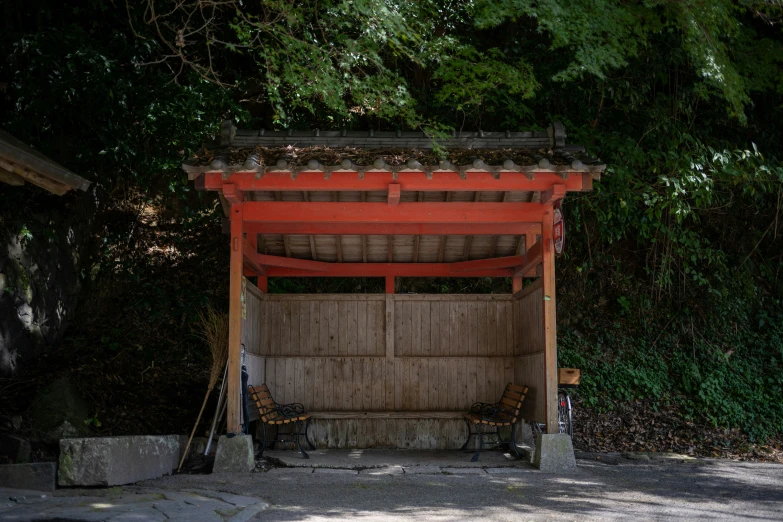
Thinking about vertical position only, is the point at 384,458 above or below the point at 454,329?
below

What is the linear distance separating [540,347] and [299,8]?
14.4 feet

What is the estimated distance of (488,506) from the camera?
214 inches

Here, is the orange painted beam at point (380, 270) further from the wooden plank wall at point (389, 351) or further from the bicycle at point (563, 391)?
the bicycle at point (563, 391)

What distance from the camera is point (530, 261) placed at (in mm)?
8500

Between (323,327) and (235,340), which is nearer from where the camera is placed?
(235,340)

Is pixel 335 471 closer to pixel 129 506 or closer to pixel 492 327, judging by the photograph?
pixel 129 506

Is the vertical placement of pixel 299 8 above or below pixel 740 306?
above

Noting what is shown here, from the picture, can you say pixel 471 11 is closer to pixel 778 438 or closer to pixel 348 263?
pixel 348 263

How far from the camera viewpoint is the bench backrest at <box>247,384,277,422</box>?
25.6 feet

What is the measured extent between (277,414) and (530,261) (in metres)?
3.48

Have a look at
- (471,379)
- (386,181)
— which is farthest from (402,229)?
(471,379)

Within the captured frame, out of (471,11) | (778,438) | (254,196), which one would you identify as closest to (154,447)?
(254,196)

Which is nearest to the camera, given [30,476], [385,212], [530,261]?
[30,476]

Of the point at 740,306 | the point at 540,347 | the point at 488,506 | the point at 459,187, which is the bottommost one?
the point at 488,506
